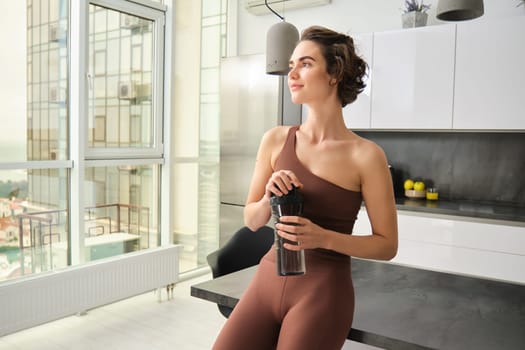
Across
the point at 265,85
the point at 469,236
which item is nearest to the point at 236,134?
the point at 265,85

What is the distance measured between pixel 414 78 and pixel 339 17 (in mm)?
1087

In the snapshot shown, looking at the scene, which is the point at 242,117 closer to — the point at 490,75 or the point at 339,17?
the point at 339,17

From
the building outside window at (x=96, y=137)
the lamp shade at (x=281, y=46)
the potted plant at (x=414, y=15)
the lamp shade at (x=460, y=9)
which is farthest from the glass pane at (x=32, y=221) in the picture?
the potted plant at (x=414, y=15)

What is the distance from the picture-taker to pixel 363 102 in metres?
3.74

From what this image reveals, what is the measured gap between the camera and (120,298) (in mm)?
3486

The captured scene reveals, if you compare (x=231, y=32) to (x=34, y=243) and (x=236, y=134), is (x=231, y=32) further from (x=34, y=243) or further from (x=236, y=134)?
(x=34, y=243)

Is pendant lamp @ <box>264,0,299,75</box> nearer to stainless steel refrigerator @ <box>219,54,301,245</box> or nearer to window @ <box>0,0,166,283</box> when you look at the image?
window @ <box>0,0,166,283</box>

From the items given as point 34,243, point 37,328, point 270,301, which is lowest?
point 37,328

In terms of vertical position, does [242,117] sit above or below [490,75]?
below

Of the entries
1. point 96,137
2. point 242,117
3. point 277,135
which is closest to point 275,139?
point 277,135

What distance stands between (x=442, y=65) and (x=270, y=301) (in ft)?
9.19

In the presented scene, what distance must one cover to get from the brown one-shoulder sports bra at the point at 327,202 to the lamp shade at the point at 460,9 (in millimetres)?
835

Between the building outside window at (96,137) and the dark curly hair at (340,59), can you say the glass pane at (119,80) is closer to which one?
the building outside window at (96,137)

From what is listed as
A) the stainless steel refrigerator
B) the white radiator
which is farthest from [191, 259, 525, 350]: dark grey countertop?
the stainless steel refrigerator
